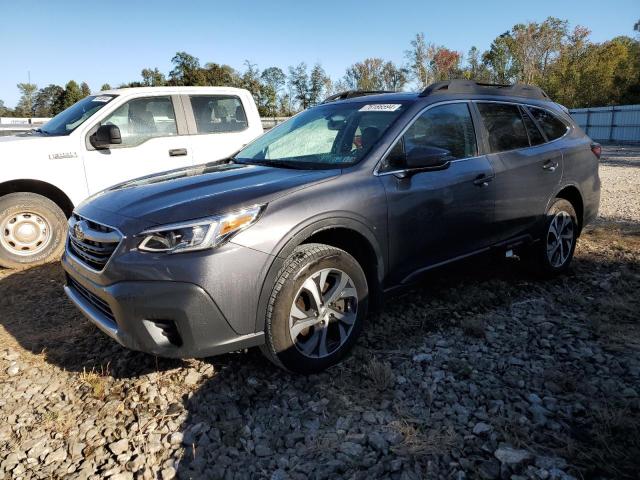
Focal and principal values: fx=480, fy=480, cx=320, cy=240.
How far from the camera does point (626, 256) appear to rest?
5.30m

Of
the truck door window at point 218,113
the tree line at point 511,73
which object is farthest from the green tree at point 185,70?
the truck door window at point 218,113

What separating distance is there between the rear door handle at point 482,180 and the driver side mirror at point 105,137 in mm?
3985

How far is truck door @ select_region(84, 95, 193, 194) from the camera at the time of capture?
5.64 m

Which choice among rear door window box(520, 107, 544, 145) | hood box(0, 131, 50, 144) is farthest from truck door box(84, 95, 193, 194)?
rear door window box(520, 107, 544, 145)

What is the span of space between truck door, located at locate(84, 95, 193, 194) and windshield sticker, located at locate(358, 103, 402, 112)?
3224 millimetres

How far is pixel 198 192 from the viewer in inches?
111

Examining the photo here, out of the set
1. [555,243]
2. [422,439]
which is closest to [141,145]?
[555,243]

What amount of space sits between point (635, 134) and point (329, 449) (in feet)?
99.2

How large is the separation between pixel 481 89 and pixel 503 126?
1.21 ft

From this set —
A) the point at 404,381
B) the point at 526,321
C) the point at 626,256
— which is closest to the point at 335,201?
the point at 404,381

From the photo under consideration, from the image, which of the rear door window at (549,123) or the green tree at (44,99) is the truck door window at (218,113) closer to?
the rear door window at (549,123)

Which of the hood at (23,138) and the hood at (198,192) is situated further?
the hood at (23,138)

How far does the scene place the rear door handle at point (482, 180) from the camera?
12.1ft

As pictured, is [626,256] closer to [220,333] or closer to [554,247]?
[554,247]
